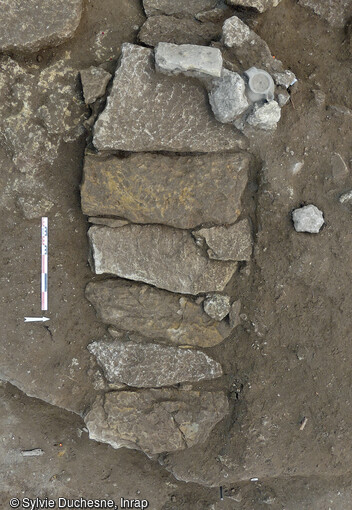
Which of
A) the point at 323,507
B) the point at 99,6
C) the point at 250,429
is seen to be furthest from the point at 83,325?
the point at 323,507

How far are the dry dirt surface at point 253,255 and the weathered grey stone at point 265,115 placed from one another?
144 mm

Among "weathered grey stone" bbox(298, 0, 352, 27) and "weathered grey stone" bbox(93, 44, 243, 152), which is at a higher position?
"weathered grey stone" bbox(298, 0, 352, 27)

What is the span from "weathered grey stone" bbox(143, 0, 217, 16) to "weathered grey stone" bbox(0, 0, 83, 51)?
60 cm

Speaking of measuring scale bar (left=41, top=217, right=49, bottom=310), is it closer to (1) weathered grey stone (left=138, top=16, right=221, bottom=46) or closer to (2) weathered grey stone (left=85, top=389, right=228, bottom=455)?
(2) weathered grey stone (left=85, top=389, right=228, bottom=455)

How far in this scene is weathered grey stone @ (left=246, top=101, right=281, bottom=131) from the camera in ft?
10.6

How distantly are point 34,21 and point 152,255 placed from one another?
6.99ft

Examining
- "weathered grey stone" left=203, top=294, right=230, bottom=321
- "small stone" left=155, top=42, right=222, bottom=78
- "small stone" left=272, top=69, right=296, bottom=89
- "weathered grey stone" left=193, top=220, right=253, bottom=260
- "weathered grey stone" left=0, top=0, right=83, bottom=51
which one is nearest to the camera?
"small stone" left=155, top=42, right=222, bottom=78

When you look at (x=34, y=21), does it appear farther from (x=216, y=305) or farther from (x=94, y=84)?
(x=216, y=305)

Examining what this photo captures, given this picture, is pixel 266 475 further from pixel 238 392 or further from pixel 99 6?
pixel 99 6

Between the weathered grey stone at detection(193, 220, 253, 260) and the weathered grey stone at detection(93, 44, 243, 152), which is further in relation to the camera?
the weathered grey stone at detection(193, 220, 253, 260)

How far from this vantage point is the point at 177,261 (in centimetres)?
353

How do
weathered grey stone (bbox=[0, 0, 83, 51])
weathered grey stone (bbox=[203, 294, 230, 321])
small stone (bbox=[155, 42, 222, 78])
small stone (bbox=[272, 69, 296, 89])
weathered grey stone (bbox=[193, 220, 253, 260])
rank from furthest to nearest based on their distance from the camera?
weathered grey stone (bbox=[203, 294, 230, 321])
weathered grey stone (bbox=[193, 220, 253, 260])
small stone (bbox=[272, 69, 296, 89])
weathered grey stone (bbox=[0, 0, 83, 51])
small stone (bbox=[155, 42, 222, 78])

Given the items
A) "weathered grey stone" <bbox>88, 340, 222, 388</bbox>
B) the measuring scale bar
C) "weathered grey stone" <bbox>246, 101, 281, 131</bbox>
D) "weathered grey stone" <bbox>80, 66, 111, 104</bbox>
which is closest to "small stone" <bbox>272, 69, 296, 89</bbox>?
"weathered grey stone" <bbox>246, 101, 281, 131</bbox>

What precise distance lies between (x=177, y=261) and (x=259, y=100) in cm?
148
